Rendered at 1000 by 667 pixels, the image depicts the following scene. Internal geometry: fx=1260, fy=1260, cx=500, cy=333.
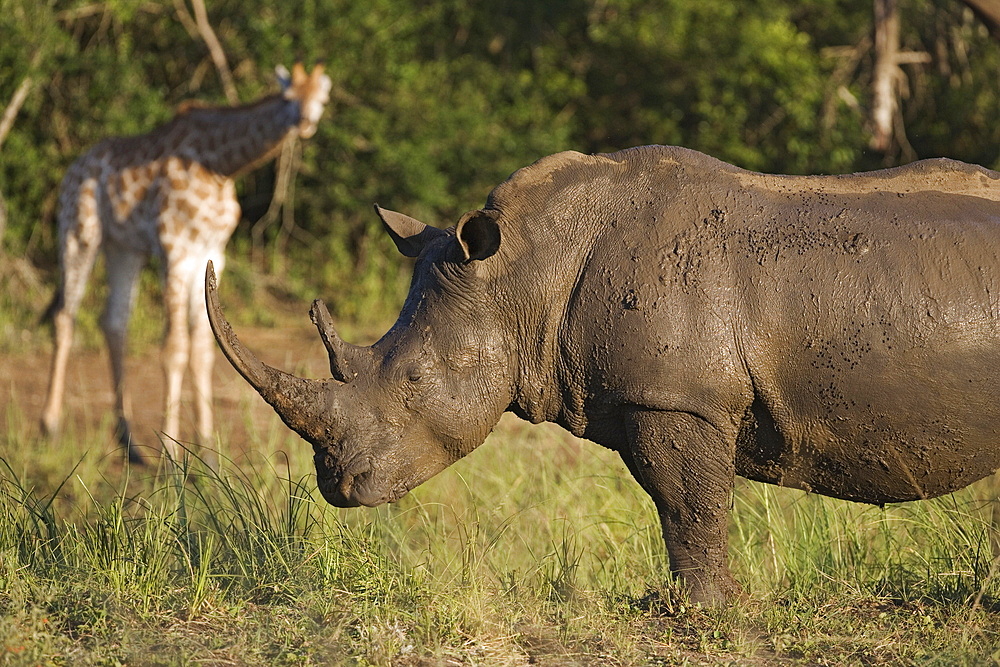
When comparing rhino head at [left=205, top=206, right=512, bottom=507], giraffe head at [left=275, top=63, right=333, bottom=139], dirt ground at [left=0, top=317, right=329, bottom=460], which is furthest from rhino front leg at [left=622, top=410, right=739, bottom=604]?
giraffe head at [left=275, top=63, right=333, bottom=139]

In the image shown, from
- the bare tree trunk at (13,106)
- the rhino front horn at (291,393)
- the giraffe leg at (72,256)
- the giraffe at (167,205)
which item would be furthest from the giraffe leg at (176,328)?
the rhino front horn at (291,393)

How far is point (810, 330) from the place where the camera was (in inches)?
153

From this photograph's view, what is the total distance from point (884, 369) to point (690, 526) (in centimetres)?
78

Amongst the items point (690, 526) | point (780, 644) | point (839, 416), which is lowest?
point (780, 644)

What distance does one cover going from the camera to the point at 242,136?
31.6 feet

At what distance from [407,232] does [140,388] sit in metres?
6.82

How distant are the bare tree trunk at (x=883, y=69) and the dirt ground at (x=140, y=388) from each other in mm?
5655

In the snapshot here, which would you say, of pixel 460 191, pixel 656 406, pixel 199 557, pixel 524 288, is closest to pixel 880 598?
pixel 656 406

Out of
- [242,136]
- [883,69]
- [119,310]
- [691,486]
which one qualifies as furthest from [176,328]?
[883,69]

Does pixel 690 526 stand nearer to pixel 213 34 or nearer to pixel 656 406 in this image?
pixel 656 406

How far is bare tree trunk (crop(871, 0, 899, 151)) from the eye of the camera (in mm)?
11828

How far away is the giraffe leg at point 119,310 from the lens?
29.6ft

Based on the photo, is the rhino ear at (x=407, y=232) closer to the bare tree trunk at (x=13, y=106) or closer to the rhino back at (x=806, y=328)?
the rhino back at (x=806, y=328)

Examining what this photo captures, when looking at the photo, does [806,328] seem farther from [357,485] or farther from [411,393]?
[357,485]
